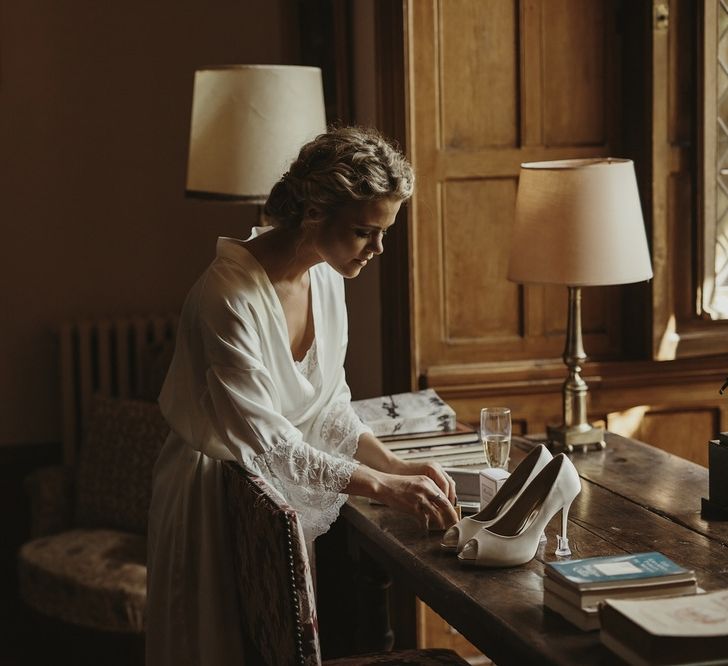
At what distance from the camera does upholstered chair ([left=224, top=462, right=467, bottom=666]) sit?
5.90 feet

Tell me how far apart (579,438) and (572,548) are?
803 mm

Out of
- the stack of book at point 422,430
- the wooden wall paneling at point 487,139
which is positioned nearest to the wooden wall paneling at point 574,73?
the wooden wall paneling at point 487,139

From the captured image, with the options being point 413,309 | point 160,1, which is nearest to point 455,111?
point 413,309

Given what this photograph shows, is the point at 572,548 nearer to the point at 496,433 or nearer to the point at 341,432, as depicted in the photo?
the point at 496,433

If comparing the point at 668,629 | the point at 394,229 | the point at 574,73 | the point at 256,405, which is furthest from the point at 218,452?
the point at 574,73

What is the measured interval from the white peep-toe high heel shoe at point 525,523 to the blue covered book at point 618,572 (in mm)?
208

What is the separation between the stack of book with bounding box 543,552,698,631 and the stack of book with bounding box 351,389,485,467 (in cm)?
87

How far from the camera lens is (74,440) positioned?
4.62 metres

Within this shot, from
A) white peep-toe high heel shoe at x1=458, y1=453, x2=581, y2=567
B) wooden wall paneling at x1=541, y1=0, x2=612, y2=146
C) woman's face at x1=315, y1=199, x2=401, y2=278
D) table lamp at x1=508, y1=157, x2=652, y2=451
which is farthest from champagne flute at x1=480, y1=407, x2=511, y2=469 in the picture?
wooden wall paneling at x1=541, y1=0, x2=612, y2=146

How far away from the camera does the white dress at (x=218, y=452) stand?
2.17m

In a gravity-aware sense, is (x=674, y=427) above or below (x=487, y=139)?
below

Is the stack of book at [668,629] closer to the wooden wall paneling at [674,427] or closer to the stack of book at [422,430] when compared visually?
the stack of book at [422,430]

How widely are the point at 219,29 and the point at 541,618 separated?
3469 millimetres

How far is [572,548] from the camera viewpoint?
84.0 inches
